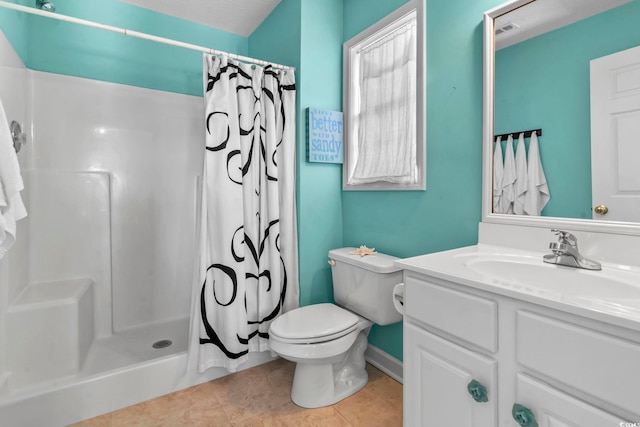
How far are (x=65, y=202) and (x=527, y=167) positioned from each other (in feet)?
8.54

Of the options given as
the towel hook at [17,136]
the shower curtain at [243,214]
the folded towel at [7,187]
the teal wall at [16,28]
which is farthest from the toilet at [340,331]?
the teal wall at [16,28]

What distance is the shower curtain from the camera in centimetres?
167

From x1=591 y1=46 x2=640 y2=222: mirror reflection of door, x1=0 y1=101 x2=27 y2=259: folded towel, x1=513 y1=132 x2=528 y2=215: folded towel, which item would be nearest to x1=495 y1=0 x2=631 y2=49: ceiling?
x1=591 y1=46 x2=640 y2=222: mirror reflection of door

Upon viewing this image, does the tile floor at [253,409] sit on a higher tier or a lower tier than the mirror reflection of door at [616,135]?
lower

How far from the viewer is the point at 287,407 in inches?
60.1

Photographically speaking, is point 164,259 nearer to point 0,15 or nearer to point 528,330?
point 0,15

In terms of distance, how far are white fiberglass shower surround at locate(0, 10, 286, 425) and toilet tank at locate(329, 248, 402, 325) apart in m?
0.74

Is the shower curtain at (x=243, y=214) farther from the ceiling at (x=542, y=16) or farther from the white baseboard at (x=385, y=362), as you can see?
the ceiling at (x=542, y=16)

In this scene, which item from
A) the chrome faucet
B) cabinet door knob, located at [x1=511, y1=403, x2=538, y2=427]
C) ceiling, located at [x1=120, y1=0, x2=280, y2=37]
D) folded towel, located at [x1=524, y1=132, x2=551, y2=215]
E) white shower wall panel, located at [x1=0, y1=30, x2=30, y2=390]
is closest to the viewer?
cabinet door knob, located at [x1=511, y1=403, x2=538, y2=427]

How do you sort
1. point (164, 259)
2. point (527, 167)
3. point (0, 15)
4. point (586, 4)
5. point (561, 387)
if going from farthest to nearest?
1. point (164, 259)
2. point (0, 15)
3. point (527, 167)
4. point (586, 4)
5. point (561, 387)

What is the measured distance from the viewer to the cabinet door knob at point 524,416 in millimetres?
725

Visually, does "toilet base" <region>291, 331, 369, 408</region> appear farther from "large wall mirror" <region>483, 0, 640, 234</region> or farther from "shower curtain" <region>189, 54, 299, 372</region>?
"large wall mirror" <region>483, 0, 640, 234</region>

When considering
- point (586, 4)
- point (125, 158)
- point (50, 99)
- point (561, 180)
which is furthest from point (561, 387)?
point (50, 99)

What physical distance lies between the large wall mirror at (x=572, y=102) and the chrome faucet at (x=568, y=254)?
0.33 feet
